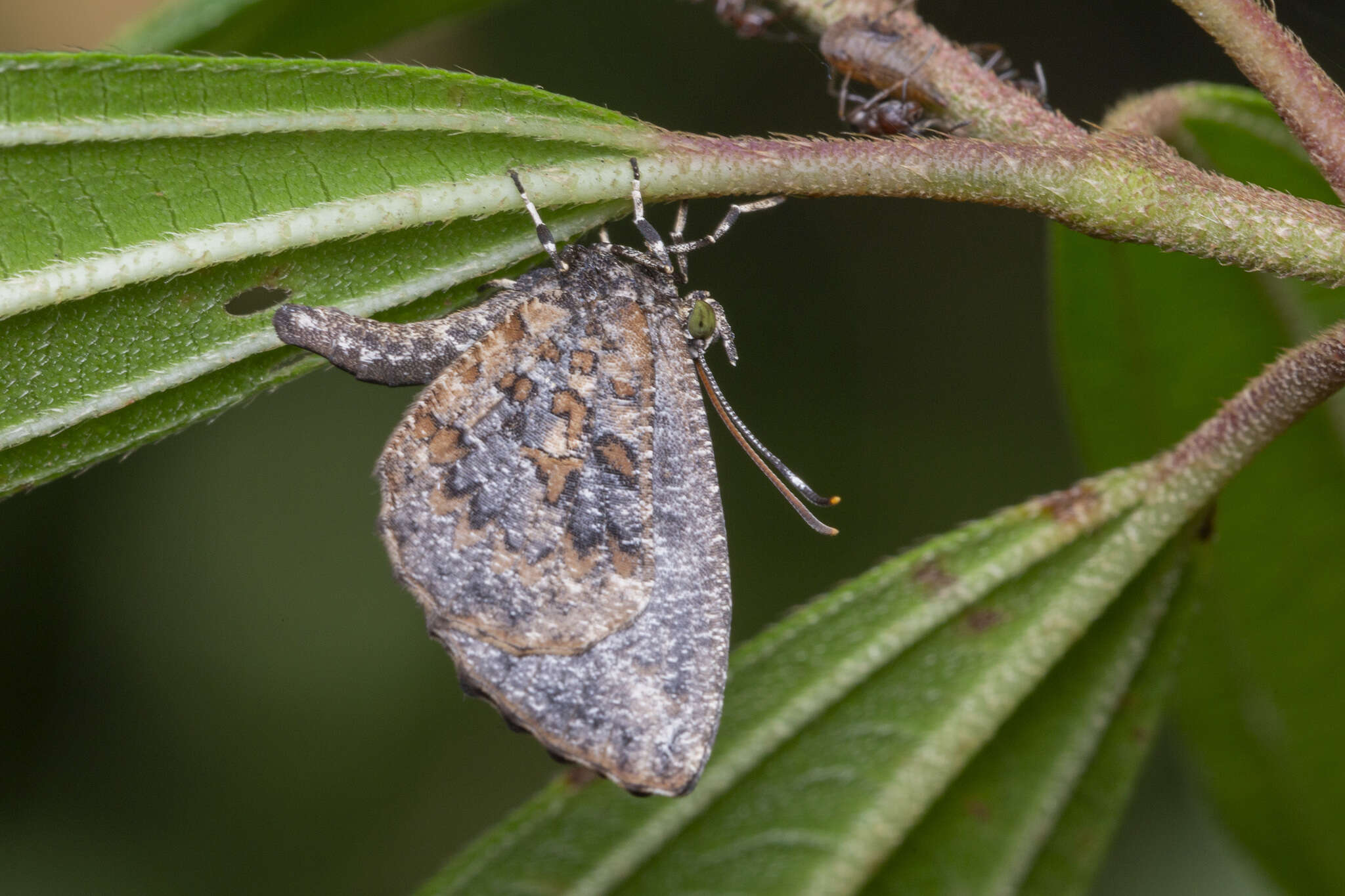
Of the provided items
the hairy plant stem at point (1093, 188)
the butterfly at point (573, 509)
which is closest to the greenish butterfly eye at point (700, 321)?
the butterfly at point (573, 509)

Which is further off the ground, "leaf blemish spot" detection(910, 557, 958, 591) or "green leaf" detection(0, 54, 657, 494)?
"green leaf" detection(0, 54, 657, 494)

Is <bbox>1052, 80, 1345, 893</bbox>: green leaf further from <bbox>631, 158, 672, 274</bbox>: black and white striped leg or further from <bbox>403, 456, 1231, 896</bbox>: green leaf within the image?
<bbox>631, 158, 672, 274</bbox>: black and white striped leg

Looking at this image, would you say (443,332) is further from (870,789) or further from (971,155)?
(870,789)

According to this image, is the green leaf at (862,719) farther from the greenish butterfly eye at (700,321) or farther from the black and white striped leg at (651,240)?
the black and white striped leg at (651,240)

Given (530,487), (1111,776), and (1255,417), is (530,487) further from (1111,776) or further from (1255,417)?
(1111,776)

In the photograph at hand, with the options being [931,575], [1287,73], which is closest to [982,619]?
[931,575]

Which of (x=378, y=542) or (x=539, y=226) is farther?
(x=378, y=542)

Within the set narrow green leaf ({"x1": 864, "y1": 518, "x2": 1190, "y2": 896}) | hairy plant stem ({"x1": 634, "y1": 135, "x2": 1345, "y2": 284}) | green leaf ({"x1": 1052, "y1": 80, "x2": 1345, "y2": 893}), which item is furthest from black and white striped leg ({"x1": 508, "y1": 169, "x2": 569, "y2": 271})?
narrow green leaf ({"x1": 864, "y1": 518, "x2": 1190, "y2": 896})
